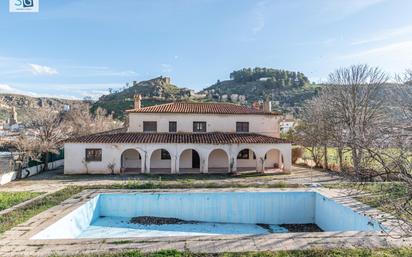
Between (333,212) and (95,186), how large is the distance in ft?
48.2

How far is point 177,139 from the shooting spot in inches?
1066

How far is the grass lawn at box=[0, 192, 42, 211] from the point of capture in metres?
15.4

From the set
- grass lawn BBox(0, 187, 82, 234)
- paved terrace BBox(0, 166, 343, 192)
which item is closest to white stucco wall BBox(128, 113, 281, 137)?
paved terrace BBox(0, 166, 343, 192)

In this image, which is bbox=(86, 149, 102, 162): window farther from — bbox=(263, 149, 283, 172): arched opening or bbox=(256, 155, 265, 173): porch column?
bbox=(263, 149, 283, 172): arched opening

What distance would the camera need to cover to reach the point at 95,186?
1947 cm

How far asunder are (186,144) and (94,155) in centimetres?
824

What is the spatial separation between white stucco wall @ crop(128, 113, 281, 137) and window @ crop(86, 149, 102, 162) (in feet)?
15.3

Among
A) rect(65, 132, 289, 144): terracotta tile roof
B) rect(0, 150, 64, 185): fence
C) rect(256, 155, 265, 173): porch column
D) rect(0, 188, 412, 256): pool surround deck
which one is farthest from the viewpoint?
rect(256, 155, 265, 173): porch column

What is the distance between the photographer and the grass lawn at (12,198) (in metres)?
15.4

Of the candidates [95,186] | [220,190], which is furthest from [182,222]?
[95,186]

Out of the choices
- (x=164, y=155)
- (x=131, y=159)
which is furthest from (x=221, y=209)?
(x=131, y=159)

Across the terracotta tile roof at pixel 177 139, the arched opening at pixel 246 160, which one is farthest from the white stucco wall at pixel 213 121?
the arched opening at pixel 246 160

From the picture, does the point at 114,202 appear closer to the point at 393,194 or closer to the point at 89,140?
the point at 89,140

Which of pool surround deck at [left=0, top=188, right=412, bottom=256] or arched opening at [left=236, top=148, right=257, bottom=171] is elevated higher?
arched opening at [left=236, top=148, right=257, bottom=171]
